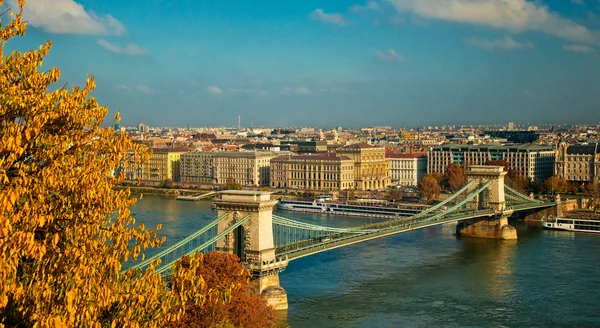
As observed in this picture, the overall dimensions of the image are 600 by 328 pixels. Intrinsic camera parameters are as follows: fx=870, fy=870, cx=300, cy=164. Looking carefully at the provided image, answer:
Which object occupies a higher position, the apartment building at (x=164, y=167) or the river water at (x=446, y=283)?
the apartment building at (x=164, y=167)

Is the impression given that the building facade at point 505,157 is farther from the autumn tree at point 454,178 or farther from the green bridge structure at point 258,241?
the green bridge structure at point 258,241

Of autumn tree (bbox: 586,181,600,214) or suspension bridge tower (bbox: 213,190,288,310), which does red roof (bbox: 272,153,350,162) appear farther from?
suspension bridge tower (bbox: 213,190,288,310)

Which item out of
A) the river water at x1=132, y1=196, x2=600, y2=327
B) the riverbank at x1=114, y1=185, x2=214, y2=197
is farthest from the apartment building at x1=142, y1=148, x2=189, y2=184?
the river water at x1=132, y1=196, x2=600, y2=327

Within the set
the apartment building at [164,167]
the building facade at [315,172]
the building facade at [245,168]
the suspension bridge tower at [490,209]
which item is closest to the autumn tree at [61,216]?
the suspension bridge tower at [490,209]

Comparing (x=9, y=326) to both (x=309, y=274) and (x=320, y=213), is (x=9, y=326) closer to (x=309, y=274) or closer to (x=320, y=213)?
(x=309, y=274)

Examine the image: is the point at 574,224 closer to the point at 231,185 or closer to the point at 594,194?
the point at 594,194
